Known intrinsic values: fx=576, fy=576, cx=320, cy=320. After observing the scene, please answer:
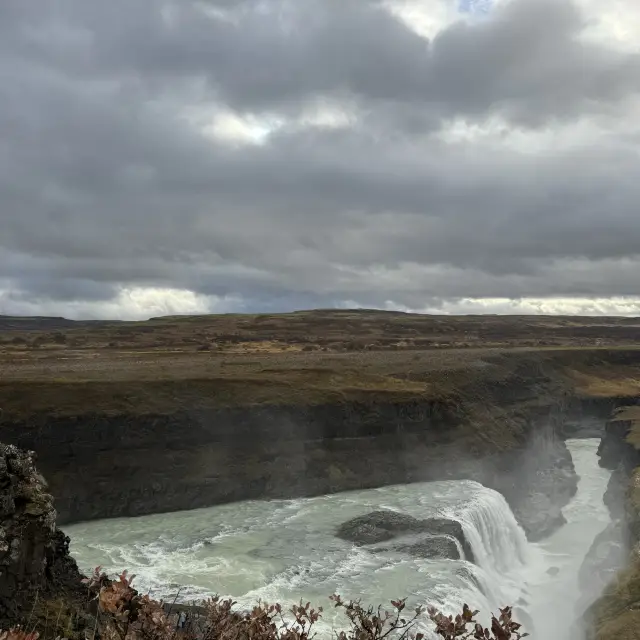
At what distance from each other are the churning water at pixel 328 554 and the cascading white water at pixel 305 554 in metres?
0.06

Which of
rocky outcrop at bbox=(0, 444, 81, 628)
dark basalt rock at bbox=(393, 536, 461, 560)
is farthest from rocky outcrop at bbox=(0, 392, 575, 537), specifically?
rocky outcrop at bbox=(0, 444, 81, 628)

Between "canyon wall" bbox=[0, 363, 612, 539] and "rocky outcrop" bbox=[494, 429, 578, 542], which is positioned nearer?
"canyon wall" bbox=[0, 363, 612, 539]

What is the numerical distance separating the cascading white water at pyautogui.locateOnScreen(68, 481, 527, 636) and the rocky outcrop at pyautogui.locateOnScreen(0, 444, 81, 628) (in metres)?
6.91

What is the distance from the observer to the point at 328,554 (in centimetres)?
2866

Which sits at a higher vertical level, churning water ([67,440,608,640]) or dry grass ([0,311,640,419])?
dry grass ([0,311,640,419])

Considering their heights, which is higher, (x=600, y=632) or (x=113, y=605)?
(x=113, y=605)

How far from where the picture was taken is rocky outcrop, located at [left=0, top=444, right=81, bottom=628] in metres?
14.8

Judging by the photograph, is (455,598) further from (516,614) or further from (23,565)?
(23,565)

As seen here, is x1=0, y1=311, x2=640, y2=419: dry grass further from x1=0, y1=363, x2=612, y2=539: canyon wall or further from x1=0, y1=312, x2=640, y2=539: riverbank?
x1=0, y1=363, x2=612, y2=539: canyon wall

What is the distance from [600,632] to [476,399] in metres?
39.1

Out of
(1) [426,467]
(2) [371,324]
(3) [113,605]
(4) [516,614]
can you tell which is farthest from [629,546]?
(2) [371,324]

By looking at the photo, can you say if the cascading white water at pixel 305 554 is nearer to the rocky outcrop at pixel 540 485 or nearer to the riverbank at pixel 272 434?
the riverbank at pixel 272 434

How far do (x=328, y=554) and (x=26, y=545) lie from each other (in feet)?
53.5

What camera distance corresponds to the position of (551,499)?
4691cm
